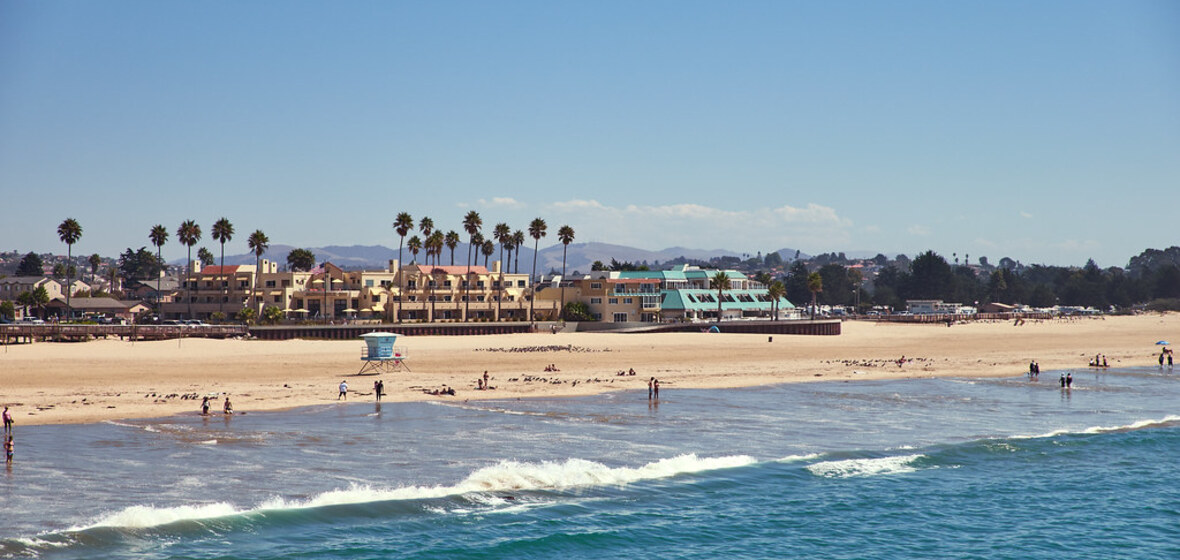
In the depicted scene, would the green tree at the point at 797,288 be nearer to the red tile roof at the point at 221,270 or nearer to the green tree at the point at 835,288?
the green tree at the point at 835,288

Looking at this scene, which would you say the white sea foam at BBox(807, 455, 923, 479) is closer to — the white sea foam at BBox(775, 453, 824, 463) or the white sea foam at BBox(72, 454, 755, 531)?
the white sea foam at BBox(775, 453, 824, 463)

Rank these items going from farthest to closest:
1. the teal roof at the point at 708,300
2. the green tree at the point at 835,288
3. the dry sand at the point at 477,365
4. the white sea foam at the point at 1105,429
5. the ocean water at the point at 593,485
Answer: the green tree at the point at 835,288, the teal roof at the point at 708,300, the dry sand at the point at 477,365, the white sea foam at the point at 1105,429, the ocean water at the point at 593,485

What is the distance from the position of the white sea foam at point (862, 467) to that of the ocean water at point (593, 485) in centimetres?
11

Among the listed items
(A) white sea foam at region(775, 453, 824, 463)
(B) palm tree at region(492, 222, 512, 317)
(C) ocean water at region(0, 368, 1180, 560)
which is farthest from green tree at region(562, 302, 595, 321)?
(A) white sea foam at region(775, 453, 824, 463)

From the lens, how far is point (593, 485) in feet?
91.2

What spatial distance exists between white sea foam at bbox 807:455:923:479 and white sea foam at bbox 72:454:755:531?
97.3 inches

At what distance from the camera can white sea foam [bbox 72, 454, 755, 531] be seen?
23.0 m

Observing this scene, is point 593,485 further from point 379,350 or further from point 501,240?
point 501,240

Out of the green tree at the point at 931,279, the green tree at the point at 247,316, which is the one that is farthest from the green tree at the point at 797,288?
the green tree at the point at 247,316

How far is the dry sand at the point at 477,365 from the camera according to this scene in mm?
42469

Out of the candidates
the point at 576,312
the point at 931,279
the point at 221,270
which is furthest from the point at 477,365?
the point at 931,279

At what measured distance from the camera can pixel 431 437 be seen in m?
33.9

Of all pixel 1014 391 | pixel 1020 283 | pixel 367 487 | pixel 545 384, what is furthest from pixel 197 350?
pixel 1020 283

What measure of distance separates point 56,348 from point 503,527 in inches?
1994
